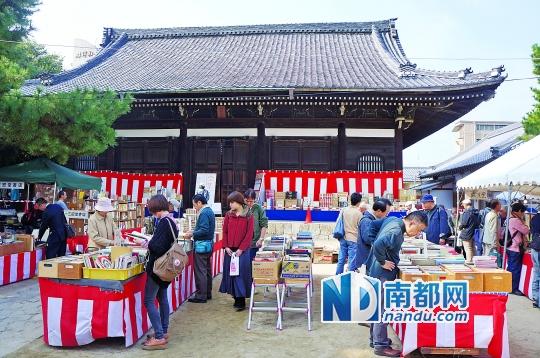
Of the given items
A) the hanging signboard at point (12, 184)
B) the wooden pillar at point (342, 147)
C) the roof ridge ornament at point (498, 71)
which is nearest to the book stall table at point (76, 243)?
the hanging signboard at point (12, 184)

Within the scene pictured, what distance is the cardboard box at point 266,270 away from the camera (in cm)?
548

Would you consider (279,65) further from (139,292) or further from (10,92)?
(139,292)

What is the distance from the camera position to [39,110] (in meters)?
7.81

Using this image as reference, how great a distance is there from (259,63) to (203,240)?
12.1 meters

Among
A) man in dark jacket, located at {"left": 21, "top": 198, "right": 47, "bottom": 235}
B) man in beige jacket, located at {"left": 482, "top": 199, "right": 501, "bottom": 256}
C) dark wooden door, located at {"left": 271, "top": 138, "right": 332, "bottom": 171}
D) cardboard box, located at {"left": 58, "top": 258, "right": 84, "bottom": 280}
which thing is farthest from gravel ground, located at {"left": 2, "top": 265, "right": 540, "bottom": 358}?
dark wooden door, located at {"left": 271, "top": 138, "right": 332, "bottom": 171}

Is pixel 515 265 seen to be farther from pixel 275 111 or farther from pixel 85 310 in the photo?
pixel 275 111

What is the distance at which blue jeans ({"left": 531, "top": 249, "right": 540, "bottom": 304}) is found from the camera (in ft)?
21.6

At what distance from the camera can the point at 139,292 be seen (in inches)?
206

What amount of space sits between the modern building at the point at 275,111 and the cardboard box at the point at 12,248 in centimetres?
701

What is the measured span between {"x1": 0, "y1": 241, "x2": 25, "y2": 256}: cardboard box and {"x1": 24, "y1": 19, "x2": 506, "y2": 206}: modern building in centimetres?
701

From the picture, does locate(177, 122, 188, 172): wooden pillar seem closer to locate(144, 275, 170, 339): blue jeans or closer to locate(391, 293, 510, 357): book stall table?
locate(144, 275, 170, 339): blue jeans

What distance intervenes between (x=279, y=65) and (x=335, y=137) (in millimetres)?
4212

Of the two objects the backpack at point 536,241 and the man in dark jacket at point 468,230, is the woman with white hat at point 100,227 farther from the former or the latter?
the man in dark jacket at point 468,230

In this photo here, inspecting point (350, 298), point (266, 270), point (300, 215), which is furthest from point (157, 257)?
point (300, 215)
